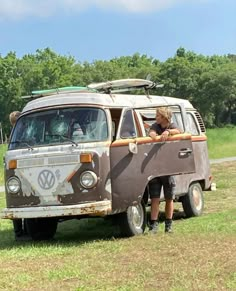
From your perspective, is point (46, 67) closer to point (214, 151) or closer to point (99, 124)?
point (214, 151)


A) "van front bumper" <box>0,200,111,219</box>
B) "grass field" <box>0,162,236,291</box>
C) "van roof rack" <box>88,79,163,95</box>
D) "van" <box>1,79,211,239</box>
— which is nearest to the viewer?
"grass field" <box>0,162,236,291</box>

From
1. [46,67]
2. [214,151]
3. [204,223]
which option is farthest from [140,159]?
[46,67]

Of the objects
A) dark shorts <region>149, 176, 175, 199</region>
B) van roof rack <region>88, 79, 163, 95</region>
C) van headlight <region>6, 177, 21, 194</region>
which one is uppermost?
van roof rack <region>88, 79, 163, 95</region>

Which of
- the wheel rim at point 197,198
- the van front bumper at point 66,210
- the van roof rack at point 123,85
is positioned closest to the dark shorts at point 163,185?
the van front bumper at point 66,210

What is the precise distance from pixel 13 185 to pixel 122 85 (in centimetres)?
267

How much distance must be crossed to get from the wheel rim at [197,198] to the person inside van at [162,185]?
7.62ft

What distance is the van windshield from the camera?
29.2ft

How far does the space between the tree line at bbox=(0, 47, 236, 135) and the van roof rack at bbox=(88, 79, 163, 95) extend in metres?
60.9

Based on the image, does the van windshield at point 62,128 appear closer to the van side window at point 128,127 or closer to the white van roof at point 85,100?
the white van roof at point 85,100

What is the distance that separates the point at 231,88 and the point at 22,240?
67.2 metres

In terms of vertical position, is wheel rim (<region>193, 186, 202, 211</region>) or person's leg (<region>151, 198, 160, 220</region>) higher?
person's leg (<region>151, 198, 160, 220</region>)

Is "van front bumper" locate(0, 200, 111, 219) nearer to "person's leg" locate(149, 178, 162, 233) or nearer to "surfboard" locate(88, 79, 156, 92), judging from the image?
"person's leg" locate(149, 178, 162, 233)

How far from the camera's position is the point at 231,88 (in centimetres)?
7469

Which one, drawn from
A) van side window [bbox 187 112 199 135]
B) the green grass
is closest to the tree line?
the green grass
